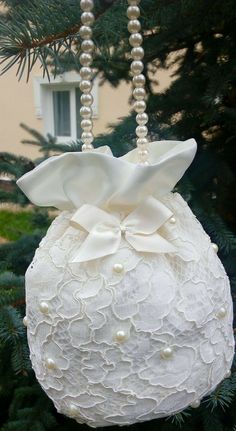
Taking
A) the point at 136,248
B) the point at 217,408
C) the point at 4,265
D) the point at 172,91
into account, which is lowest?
the point at 217,408

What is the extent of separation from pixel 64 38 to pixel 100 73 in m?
0.56

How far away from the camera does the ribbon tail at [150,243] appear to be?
1.57 feet

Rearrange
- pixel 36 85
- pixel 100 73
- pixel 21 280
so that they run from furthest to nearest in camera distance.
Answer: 1. pixel 36 85
2. pixel 100 73
3. pixel 21 280

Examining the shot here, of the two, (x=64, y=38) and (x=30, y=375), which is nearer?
(x=64, y=38)

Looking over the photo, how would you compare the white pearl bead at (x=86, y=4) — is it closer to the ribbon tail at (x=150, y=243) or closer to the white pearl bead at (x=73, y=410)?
the ribbon tail at (x=150, y=243)

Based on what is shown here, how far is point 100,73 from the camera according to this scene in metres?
1.17

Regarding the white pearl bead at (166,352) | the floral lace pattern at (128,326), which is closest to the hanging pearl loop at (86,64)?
the floral lace pattern at (128,326)

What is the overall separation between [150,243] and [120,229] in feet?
0.11

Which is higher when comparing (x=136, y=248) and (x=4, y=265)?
(x=136, y=248)

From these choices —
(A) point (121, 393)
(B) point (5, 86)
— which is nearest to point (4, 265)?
(A) point (121, 393)

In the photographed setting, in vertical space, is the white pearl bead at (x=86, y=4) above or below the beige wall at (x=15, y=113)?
above

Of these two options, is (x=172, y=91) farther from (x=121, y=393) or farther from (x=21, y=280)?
(x=121, y=393)

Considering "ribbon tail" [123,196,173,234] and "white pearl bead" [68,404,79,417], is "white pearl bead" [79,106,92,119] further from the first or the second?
"white pearl bead" [68,404,79,417]

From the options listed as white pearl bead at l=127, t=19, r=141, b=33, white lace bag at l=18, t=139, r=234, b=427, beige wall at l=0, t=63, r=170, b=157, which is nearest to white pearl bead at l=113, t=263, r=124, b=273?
white lace bag at l=18, t=139, r=234, b=427
